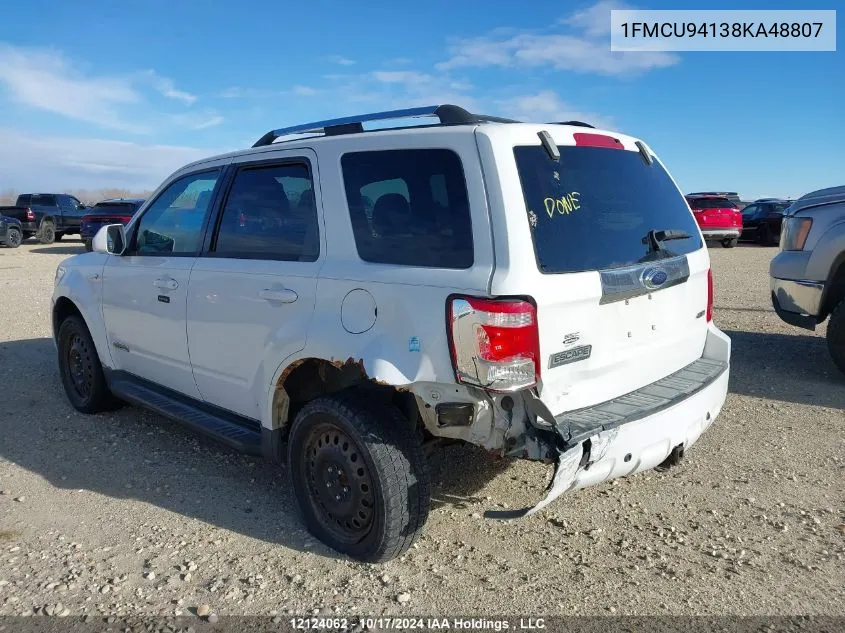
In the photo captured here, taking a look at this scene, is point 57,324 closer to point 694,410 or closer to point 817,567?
point 694,410

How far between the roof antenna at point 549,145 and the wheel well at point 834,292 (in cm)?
405

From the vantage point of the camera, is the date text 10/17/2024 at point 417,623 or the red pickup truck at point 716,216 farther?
the red pickup truck at point 716,216

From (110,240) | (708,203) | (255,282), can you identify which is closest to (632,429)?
(255,282)

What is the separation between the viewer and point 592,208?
2.90 meters

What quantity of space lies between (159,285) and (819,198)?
5.49m

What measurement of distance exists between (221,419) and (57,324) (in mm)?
2512

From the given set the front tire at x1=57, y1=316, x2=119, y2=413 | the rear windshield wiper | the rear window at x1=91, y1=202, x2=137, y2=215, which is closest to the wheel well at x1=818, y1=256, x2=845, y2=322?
the rear windshield wiper

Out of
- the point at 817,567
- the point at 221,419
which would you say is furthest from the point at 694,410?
the point at 221,419

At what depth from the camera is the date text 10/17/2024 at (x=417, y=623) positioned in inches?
103

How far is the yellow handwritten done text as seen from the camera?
2.73 meters

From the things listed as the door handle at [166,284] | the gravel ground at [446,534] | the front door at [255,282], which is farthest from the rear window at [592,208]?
the door handle at [166,284]

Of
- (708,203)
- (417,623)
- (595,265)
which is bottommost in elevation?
(417,623)

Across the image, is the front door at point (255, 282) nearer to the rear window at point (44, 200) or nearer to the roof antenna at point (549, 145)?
the roof antenna at point (549, 145)

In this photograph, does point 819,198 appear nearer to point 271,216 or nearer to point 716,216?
point 271,216
